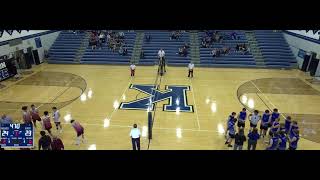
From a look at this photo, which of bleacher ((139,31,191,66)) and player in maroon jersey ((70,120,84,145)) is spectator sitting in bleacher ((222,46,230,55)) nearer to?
bleacher ((139,31,191,66))

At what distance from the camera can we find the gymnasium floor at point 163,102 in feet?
38.6

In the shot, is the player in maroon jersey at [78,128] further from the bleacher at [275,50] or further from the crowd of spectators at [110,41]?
the bleacher at [275,50]

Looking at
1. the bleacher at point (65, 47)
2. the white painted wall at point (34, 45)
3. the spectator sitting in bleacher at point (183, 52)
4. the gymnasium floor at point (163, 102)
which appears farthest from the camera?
the bleacher at point (65, 47)

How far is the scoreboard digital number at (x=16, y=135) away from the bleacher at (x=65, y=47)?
17.7m

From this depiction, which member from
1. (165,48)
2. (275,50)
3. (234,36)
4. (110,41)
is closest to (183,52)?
(165,48)

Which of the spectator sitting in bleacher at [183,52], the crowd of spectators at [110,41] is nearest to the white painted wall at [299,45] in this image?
the spectator sitting in bleacher at [183,52]

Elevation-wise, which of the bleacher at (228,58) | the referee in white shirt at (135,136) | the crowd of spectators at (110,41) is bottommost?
the referee in white shirt at (135,136)

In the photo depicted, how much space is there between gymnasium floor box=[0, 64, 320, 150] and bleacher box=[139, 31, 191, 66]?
142 centimetres
